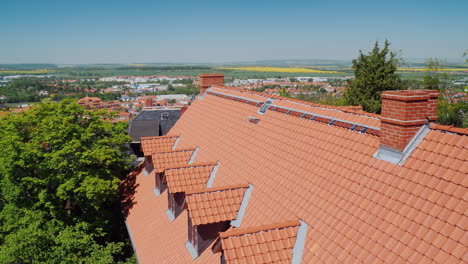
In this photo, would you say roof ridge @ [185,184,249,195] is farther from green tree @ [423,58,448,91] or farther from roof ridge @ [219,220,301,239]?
green tree @ [423,58,448,91]

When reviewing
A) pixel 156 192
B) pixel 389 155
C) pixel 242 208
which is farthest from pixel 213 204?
pixel 156 192

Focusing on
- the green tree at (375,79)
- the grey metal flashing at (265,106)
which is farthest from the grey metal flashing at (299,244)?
the green tree at (375,79)

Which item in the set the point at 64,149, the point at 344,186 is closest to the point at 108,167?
the point at 64,149

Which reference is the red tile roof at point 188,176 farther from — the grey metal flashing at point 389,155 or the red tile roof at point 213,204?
the grey metal flashing at point 389,155

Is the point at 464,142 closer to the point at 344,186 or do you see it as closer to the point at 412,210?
the point at 412,210

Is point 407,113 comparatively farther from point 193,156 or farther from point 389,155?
point 193,156

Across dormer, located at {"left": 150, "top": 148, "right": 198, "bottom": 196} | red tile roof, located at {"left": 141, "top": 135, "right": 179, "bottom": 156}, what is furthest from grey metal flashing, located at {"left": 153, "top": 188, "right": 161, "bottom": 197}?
red tile roof, located at {"left": 141, "top": 135, "right": 179, "bottom": 156}
